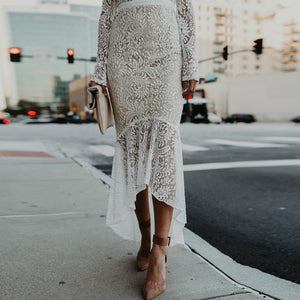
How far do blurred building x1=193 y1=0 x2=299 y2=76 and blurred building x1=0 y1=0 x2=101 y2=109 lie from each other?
67.0 meters

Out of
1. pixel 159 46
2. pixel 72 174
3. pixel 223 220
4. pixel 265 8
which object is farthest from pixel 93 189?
pixel 265 8

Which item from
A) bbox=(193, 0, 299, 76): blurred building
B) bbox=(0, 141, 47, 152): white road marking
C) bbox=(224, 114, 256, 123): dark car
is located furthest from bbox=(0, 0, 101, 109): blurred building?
bbox=(0, 141, 47, 152): white road marking

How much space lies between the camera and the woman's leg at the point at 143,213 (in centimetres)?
200

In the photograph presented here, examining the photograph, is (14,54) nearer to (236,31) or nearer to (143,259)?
(143,259)

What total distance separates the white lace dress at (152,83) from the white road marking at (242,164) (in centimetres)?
365

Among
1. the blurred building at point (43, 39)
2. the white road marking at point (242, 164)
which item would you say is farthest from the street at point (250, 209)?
the blurred building at point (43, 39)

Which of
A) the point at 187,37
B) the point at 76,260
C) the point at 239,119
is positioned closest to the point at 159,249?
the point at 76,260

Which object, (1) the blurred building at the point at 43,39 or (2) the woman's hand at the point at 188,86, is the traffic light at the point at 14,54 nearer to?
(2) the woman's hand at the point at 188,86

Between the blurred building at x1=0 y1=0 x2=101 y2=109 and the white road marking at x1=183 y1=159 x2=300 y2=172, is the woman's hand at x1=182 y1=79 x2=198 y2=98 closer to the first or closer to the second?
the white road marking at x1=183 y1=159 x2=300 y2=172

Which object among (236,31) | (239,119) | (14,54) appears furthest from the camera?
(236,31)

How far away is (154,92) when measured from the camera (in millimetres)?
1836

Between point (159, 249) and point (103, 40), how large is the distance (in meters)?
1.26

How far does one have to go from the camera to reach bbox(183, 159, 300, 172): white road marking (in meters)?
5.69

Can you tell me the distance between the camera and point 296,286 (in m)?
1.85
